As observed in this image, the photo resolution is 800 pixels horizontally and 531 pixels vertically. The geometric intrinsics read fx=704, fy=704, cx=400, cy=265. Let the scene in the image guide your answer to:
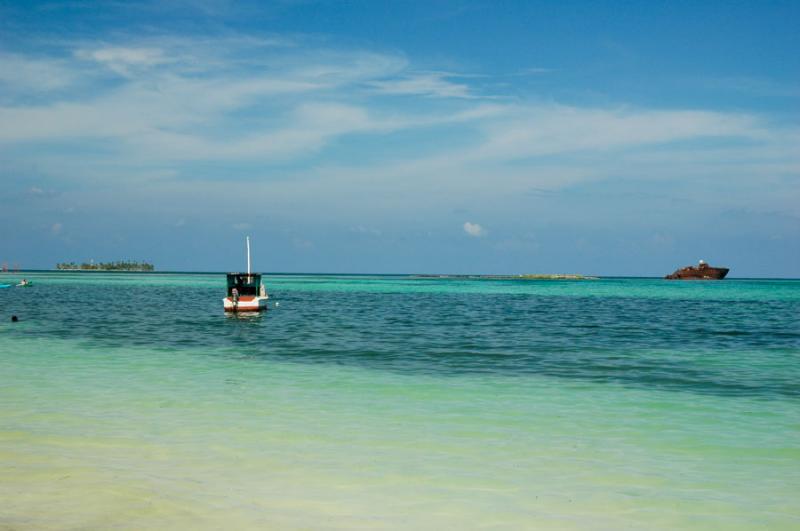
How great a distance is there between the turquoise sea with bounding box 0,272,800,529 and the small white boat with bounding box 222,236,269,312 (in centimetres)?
2335

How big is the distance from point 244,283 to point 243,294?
4.03 feet

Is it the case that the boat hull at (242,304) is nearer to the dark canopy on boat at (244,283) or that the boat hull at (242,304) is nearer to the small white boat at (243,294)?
the small white boat at (243,294)

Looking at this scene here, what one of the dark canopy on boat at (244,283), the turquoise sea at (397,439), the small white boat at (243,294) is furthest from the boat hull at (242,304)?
the turquoise sea at (397,439)

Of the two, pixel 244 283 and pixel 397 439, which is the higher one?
pixel 244 283

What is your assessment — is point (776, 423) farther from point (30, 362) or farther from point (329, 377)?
point (30, 362)

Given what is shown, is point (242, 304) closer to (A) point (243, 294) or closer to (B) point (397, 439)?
(A) point (243, 294)

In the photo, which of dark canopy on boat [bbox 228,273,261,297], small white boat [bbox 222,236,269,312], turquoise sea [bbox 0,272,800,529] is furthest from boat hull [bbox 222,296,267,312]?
turquoise sea [bbox 0,272,800,529]

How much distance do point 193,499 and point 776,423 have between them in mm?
11355

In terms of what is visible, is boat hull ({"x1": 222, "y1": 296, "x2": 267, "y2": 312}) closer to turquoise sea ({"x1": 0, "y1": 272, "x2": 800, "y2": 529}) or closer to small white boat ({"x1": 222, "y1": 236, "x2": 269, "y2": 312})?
small white boat ({"x1": 222, "y1": 236, "x2": 269, "y2": 312})

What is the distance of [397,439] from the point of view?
12.4 meters

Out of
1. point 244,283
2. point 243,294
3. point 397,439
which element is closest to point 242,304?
point 243,294

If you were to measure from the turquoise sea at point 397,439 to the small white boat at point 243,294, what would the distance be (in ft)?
76.6

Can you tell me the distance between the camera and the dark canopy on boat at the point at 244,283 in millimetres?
54000

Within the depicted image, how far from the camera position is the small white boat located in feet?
169
